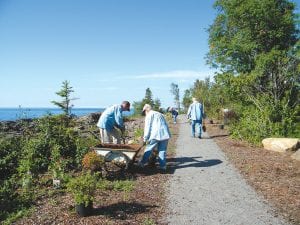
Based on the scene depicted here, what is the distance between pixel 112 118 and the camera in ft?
36.1

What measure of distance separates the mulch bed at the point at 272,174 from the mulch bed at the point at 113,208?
2417 mm

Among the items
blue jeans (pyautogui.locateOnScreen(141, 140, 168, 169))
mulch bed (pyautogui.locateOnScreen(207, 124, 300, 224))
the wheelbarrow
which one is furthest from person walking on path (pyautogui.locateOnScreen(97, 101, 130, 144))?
mulch bed (pyautogui.locateOnScreen(207, 124, 300, 224))

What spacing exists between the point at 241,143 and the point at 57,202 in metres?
10.8

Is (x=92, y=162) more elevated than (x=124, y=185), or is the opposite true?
(x=92, y=162)

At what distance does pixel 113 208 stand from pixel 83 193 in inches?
34.5

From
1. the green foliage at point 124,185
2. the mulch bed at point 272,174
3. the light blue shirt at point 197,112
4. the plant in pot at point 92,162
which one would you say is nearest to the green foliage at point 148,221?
the green foliage at point 124,185

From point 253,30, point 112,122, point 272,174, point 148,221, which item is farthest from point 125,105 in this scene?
point 253,30

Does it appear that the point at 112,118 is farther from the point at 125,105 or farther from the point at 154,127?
the point at 154,127

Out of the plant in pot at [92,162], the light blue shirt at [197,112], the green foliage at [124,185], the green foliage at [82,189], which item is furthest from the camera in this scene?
the light blue shirt at [197,112]

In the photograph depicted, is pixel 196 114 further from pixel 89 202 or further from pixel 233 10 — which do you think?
pixel 89 202

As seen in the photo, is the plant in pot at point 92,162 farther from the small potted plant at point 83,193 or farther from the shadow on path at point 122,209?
the small potted plant at point 83,193

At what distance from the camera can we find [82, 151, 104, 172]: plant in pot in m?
8.59

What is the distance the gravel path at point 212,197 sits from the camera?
251 inches

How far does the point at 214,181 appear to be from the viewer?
9156 mm
